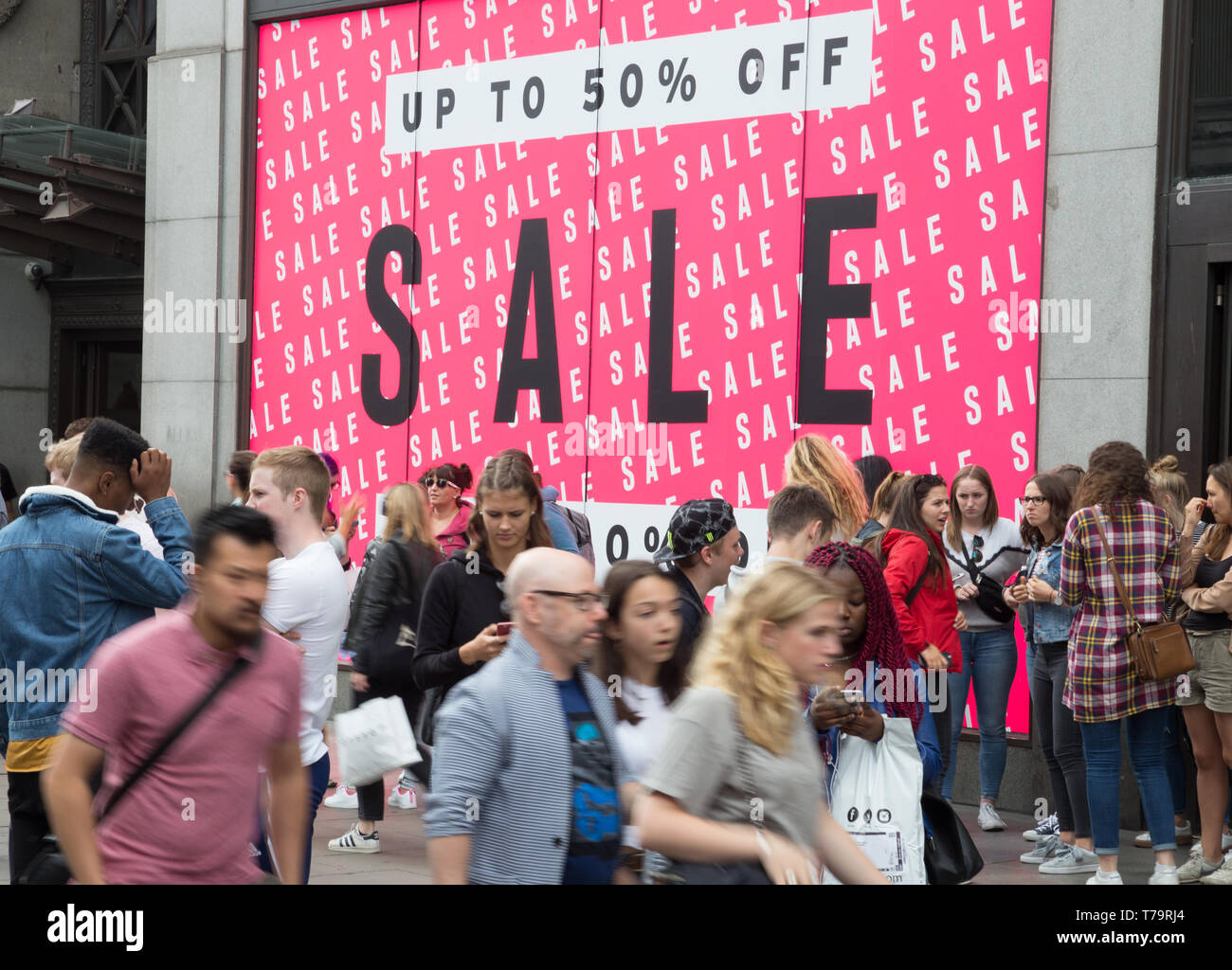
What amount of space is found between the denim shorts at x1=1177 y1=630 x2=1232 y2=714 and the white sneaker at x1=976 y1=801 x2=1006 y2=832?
1.59 meters

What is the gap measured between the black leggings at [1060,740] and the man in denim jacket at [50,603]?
4877mm

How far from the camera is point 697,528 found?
509cm

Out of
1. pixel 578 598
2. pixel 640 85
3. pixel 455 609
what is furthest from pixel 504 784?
pixel 640 85

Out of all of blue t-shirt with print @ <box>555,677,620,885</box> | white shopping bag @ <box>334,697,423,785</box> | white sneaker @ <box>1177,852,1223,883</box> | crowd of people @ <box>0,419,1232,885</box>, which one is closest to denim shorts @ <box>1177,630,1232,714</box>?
crowd of people @ <box>0,419,1232,885</box>

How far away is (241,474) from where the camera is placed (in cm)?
803

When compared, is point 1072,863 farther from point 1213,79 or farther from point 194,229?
point 194,229

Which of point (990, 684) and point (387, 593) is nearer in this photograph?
point (387, 593)

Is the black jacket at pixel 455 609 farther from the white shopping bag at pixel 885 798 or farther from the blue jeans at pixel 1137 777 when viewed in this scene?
the blue jeans at pixel 1137 777

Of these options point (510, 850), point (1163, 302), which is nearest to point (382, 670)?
point (510, 850)

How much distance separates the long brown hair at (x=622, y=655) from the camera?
4.25 metres

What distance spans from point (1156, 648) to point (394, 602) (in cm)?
358

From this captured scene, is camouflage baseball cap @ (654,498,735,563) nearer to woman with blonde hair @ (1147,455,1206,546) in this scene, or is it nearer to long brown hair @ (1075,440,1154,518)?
long brown hair @ (1075,440,1154,518)
